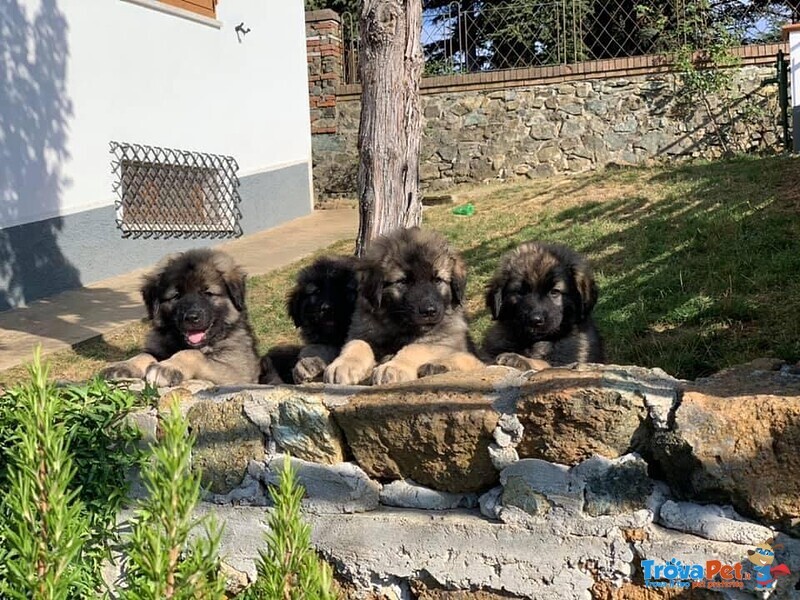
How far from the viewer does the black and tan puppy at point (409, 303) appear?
357 centimetres

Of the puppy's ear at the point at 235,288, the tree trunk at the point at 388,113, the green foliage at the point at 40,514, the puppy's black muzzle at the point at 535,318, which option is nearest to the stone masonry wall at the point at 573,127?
the tree trunk at the point at 388,113

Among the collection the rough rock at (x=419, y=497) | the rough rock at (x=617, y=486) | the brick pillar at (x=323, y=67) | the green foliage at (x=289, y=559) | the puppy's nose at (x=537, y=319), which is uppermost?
the brick pillar at (x=323, y=67)

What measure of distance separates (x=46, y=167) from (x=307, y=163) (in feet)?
19.7

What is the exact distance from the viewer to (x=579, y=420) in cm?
236

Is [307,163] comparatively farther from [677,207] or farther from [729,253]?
[729,253]

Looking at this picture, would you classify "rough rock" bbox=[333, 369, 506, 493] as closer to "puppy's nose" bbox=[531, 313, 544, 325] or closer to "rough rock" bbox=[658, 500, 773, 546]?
"rough rock" bbox=[658, 500, 773, 546]

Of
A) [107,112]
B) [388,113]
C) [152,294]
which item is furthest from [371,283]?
[107,112]

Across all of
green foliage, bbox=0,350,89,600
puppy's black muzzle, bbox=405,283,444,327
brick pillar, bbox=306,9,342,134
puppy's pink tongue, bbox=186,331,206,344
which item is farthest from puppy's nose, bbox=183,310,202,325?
brick pillar, bbox=306,9,342,134

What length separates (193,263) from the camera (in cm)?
411

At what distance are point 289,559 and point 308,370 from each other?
76.3 inches

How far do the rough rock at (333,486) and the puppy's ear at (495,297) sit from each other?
160 centimetres

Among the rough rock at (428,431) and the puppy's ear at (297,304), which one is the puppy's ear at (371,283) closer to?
the puppy's ear at (297,304)

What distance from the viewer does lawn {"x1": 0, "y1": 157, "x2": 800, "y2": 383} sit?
16.9 feet

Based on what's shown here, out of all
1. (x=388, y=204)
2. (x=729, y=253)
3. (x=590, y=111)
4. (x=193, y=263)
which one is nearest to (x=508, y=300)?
(x=388, y=204)
